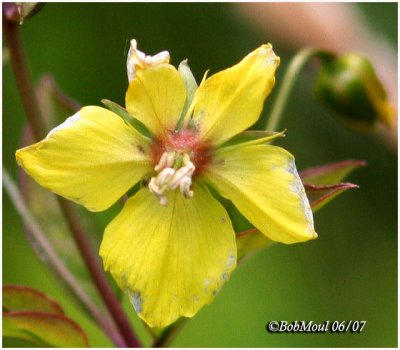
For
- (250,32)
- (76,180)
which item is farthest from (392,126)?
(76,180)

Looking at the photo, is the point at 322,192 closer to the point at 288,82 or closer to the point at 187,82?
the point at 187,82

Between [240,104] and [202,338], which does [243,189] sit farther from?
[202,338]

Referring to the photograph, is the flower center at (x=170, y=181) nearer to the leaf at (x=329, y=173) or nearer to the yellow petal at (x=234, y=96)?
the yellow petal at (x=234, y=96)

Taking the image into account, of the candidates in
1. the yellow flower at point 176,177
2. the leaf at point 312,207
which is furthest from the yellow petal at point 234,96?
the leaf at point 312,207

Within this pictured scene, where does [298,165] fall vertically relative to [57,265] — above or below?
below

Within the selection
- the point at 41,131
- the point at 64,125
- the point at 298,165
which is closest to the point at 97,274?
the point at 41,131

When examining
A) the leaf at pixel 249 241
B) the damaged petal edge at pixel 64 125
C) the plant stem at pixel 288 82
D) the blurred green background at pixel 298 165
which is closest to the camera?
the damaged petal edge at pixel 64 125

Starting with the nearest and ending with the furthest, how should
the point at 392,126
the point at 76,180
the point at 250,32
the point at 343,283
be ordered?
the point at 76,180 < the point at 392,126 < the point at 343,283 < the point at 250,32
